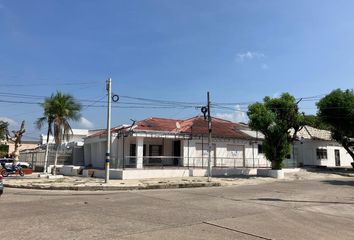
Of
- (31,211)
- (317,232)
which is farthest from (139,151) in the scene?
(317,232)

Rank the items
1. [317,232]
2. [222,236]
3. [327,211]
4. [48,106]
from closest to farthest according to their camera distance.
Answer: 1. [222,236]
2. [317,232]
3. [327,211]
4. [48,106]

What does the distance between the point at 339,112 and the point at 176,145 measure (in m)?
16.2

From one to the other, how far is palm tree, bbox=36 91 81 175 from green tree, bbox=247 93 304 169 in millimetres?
13922

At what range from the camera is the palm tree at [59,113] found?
27.3 metres

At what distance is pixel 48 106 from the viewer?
27.4 metres

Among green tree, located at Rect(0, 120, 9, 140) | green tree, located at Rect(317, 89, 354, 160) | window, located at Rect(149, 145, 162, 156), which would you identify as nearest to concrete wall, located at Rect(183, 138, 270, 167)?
window, located at Rect(149, 145, 162, 156)

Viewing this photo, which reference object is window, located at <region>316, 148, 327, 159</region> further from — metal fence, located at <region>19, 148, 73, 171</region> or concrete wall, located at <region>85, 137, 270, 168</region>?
metal fence, located at <region>19, 148, 73, 171</region>

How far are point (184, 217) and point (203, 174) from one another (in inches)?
764

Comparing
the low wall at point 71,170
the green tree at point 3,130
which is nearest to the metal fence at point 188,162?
the low wall at point 71,170

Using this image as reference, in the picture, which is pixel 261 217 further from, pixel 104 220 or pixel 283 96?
pixel 283 96

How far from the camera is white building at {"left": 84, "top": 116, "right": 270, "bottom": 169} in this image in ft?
96.6

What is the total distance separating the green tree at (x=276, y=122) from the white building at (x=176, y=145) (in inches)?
178

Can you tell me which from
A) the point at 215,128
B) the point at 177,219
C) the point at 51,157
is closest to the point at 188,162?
the point at 215,128

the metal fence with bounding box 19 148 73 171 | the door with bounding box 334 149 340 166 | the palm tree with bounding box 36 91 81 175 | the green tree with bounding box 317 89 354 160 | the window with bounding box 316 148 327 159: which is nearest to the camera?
the palm tree with bounding box 36 91 81 175
